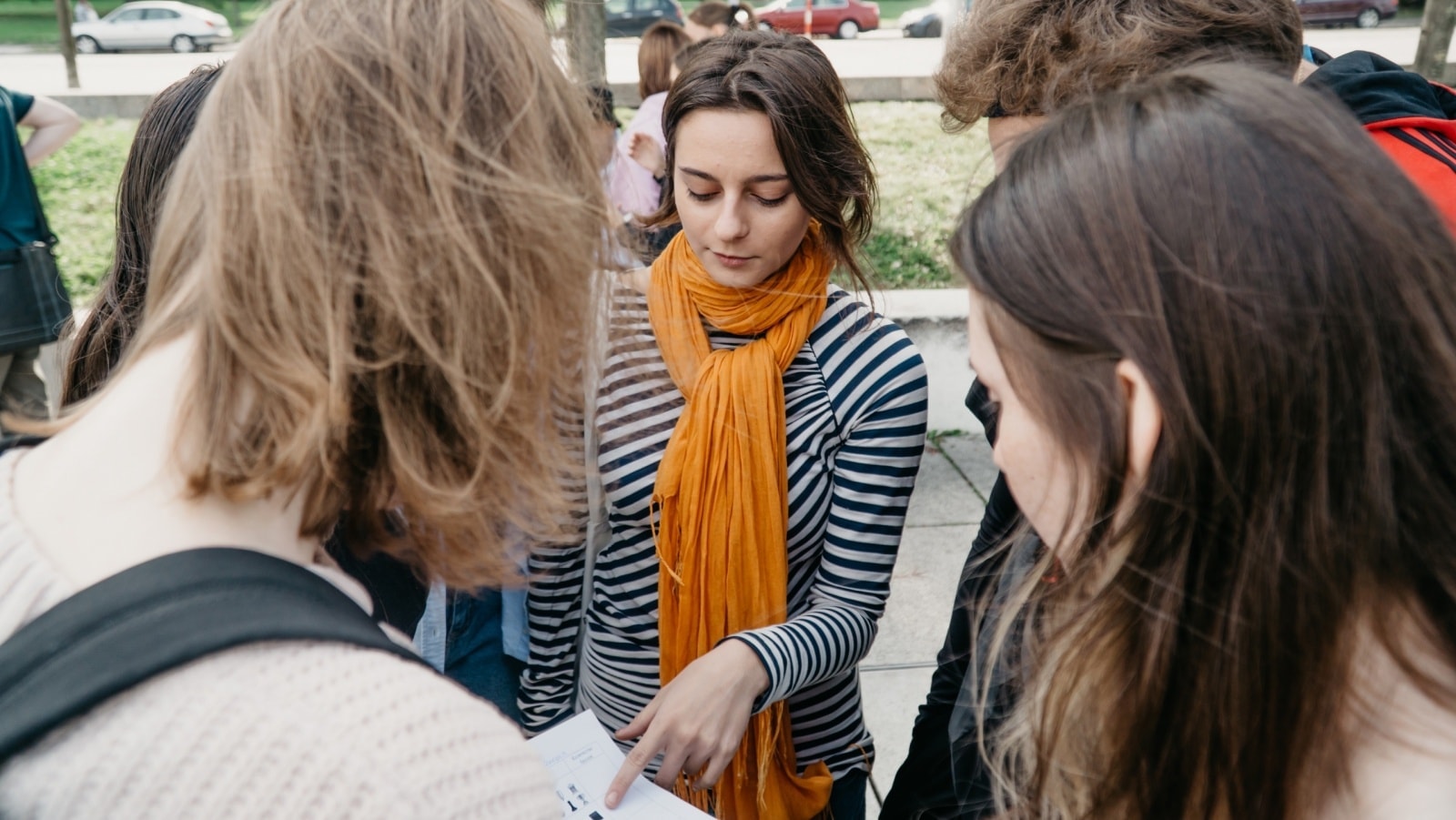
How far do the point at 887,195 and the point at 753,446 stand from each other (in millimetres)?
6653

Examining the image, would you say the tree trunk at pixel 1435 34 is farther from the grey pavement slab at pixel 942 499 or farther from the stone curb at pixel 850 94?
the stone curb at pixel 850 94

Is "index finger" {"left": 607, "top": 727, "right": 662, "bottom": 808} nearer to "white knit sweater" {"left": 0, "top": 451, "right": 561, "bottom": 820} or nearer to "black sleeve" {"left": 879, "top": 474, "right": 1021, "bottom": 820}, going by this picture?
"black sleeve" {"left": 879, "top": 474, "right": 1021, "bottom": 820}

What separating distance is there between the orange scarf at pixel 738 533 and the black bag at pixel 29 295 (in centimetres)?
306

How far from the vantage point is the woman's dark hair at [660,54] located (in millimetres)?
5625

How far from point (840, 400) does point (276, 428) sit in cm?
116

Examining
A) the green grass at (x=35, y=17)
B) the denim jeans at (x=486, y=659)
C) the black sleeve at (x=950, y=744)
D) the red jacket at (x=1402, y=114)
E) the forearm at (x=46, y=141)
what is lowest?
the green grass at (x=35, y=17)

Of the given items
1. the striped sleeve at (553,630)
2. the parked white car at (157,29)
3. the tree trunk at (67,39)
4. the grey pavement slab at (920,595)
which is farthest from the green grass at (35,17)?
the striped sleeve at (553,630)

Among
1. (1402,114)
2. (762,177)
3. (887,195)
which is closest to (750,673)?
(762,177)

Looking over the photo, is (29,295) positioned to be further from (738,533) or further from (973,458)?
(973,458)

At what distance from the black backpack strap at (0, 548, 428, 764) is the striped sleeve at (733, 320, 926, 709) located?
1106 mm

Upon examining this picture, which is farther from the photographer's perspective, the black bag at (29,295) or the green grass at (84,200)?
the green grass at (84,200)

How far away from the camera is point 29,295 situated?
3.85 metres

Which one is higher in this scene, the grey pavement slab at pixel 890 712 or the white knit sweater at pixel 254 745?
the white knit sweater at pixel 254 745

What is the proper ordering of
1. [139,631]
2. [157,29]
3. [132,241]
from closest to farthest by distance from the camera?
[139,631] → [132,241] → [157,29]
